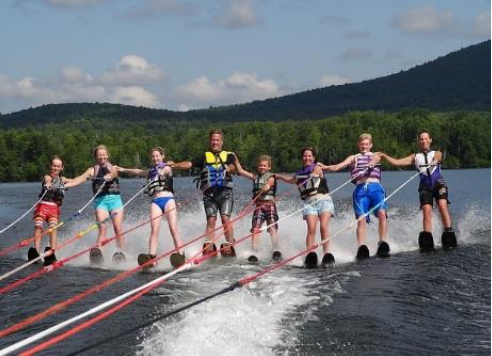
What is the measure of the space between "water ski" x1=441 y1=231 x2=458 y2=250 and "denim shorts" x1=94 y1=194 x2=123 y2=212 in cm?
511

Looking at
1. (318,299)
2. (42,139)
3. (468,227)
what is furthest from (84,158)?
(318,299)

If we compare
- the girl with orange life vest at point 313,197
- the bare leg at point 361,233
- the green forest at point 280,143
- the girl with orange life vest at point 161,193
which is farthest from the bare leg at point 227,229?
the green forest at point 280,143

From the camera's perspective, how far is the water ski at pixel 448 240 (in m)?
11.3

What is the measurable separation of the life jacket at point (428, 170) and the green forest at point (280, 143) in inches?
3227

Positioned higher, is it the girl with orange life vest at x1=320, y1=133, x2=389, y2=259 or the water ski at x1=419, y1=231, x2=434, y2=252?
the girl with orange life vest at x1=320, y1=133, x2=389, y2=259

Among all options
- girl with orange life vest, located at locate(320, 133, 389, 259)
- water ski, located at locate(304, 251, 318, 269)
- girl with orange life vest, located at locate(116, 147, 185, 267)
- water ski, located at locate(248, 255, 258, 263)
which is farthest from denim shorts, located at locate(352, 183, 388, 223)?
girl with orange life vest, located at locate(116, 147, 185, 267)

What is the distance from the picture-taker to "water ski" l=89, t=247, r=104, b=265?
1059 centimetres

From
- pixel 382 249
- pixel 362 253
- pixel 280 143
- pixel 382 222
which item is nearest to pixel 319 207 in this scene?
pixel 362 253

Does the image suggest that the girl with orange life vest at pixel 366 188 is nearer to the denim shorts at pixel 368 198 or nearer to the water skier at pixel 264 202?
the denim shorts at pixel 368 198

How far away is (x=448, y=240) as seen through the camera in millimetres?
11352

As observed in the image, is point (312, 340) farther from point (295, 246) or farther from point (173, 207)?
point (295, 246)

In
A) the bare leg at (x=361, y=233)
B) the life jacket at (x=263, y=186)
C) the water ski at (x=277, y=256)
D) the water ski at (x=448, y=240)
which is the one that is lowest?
the water ski at (x=448, y=240)

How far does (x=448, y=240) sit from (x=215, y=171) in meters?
3.86

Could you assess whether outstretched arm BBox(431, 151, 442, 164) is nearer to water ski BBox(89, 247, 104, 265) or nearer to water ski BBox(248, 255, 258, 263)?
water ski BBox(248, 255, 258, 263)
